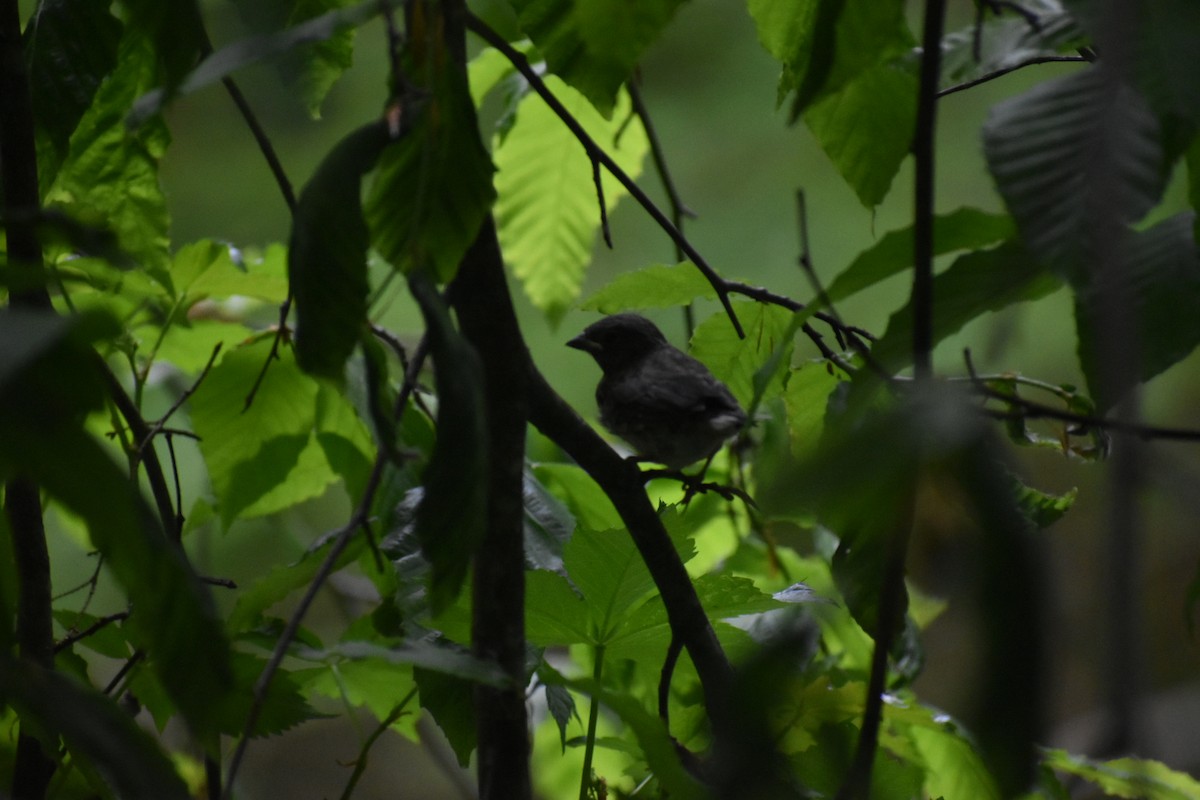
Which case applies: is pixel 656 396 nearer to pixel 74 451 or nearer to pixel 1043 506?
pixel 1043 506

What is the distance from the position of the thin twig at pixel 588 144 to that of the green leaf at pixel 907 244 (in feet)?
0.78

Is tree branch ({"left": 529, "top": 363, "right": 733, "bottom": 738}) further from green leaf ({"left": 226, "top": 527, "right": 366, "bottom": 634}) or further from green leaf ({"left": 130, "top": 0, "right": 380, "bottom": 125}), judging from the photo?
green leaf ({"left": 130, "top": 0, "right": 380, "bottom": 125})

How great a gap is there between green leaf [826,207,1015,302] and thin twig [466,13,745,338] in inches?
9.4

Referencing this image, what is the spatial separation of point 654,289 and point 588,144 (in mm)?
163

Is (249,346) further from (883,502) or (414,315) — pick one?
(414,315)

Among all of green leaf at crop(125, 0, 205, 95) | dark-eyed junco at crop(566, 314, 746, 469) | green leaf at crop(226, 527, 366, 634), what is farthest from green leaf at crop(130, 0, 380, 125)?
dark-eyed junco at crop(566, 314, 746, 469)

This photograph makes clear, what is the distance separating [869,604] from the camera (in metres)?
0.64

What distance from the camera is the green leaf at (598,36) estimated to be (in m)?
0.42

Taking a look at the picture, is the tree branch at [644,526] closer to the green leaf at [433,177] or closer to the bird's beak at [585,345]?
the green leaf at [433,177]

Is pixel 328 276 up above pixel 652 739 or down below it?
above

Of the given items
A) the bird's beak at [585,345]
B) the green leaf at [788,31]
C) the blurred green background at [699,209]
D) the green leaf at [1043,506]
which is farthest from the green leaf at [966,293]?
the blurred green background at [699,209]

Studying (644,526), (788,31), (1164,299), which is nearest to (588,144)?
(788,31)

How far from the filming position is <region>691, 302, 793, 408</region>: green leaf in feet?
2.81

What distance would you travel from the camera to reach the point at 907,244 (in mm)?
470
